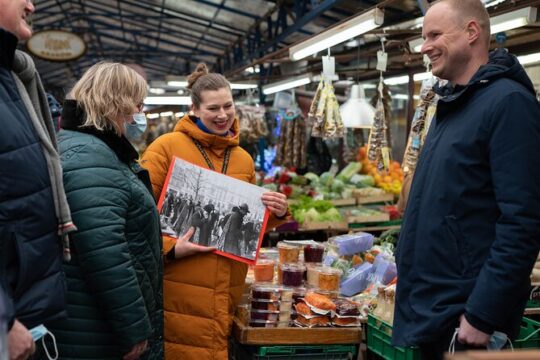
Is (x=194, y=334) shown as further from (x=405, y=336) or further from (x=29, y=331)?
(x=29, y=331)

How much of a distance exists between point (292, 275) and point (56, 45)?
29.4 ft

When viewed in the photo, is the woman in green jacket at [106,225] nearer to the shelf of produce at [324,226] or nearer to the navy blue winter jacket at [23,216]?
the navy blue winter jacket at [23,216]

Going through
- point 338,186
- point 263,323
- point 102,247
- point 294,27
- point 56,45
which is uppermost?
point 56,45

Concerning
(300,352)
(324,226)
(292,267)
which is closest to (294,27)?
(324,226)

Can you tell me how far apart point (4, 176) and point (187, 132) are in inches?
59.6

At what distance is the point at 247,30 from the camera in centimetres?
1200

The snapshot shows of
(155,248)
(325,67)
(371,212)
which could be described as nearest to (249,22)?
(371,212)

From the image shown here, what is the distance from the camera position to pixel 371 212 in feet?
23.0

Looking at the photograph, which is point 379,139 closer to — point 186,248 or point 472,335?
point 186,248

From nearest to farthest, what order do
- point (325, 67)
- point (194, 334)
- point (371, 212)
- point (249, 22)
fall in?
1. point (194, 334)
2. point (325, 67)
3. point (371, 212)
4. point (249, 22)

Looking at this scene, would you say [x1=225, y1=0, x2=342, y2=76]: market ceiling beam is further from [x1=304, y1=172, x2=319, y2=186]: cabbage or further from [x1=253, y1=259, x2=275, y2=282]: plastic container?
[x1=253, y1=259, x2=275, y2=282]: plastic container

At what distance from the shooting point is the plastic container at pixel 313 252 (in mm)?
3621

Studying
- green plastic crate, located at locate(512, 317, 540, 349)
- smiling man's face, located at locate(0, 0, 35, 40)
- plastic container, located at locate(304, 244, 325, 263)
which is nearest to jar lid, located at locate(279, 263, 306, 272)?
plastic container, located at locate(304, 244, 325, 263)

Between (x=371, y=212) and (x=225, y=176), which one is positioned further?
(x=371, y=212)
